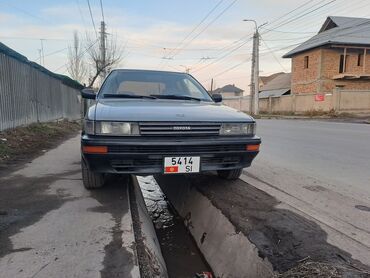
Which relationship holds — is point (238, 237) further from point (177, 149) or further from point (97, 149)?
point (97, 149)

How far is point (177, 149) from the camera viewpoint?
3.77 m

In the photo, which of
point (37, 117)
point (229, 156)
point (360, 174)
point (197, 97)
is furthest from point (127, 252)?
point (37, 117)

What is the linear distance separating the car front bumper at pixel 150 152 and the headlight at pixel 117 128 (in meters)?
0.05

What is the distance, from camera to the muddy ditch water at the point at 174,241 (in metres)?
3.61

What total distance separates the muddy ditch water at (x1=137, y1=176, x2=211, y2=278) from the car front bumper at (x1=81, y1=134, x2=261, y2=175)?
926 mm

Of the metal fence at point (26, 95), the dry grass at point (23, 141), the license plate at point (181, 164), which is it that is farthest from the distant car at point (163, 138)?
the metal fence at point (26, 95)

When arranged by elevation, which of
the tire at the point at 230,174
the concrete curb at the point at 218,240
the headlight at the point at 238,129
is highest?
the headlight at the point at 238,129

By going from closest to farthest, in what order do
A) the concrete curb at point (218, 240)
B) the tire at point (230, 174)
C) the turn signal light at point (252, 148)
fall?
1. the concrete curb at point (218, 240)
2. the turn signal light at point (252, 148)
3. the tire at point (230, 174)

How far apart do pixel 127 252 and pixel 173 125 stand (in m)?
1.38

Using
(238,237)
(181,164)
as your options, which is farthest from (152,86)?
(238,237)

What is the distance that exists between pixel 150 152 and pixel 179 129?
380 mm

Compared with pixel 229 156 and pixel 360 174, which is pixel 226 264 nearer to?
pixel 229 156

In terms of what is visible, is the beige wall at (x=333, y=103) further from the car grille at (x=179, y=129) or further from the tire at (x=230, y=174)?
the car grille at (x=179, y=129)

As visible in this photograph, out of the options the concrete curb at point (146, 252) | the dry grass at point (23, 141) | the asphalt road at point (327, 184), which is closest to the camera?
the concrete curb at point (146, 252)
